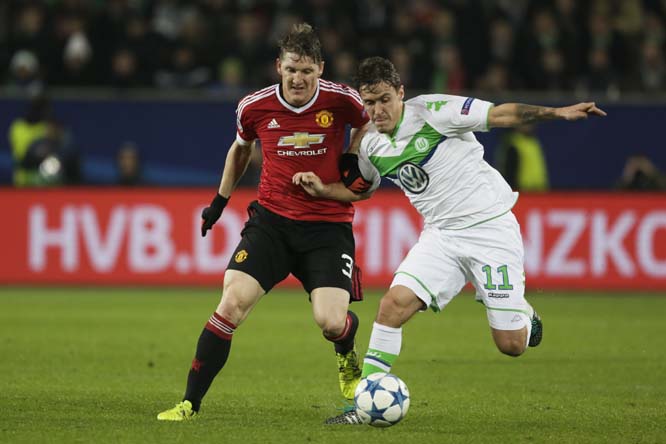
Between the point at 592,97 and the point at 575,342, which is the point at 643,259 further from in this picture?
the point at 575,342

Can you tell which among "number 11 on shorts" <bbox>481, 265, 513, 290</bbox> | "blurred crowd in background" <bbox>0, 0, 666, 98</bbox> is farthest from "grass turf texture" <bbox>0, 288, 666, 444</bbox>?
"blurred crowd in background" <bbox>0, 0, 666, 98</bbox>

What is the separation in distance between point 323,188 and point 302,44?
86cm

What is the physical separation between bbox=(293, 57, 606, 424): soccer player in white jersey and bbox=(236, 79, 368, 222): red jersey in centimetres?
20

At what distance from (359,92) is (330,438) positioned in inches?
78.4

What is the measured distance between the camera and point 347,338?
7859 millimetres

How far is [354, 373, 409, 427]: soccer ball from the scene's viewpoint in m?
6.85

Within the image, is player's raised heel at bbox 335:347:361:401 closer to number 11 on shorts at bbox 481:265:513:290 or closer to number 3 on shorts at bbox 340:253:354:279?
number 3 on shorts at bbox 340:253:354:279

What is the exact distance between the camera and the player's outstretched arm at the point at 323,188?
7.42 m

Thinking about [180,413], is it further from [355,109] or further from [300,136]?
[355,109]

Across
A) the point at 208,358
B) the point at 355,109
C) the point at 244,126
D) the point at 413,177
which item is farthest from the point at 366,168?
the point at 208,358

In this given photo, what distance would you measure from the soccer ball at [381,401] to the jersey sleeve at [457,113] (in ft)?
5.00

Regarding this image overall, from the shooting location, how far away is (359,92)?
24.0 feet

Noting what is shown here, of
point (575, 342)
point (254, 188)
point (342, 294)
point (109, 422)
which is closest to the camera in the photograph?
point (109, 422)

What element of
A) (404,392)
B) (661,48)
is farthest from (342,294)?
(661,48)
